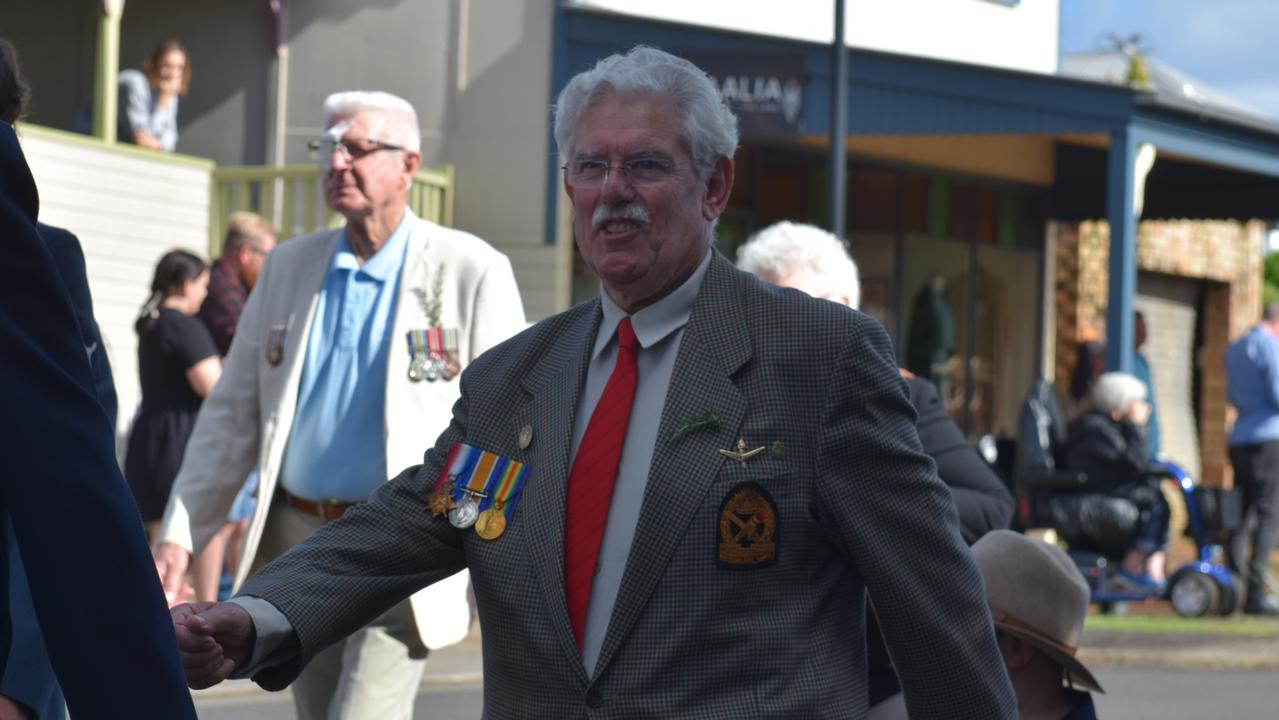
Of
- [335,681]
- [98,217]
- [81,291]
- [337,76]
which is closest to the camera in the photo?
[81,291]

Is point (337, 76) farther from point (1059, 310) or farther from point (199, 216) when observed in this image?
point (1059, 310)

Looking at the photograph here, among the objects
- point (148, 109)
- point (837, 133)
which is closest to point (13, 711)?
point (837, 133)

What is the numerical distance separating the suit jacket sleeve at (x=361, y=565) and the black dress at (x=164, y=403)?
5964 millimetres

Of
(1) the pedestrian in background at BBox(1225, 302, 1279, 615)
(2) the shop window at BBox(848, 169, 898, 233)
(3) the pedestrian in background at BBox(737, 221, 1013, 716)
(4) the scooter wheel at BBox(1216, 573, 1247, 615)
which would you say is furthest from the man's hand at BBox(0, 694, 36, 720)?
(2) the shop window at BBox(848, 169, 898, 233)

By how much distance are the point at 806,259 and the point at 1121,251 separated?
43.6 feet

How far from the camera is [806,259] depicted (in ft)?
19.5

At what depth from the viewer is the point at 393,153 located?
5.90 m

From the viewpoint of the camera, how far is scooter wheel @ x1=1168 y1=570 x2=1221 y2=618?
15156mm

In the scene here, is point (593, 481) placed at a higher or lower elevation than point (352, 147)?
lower

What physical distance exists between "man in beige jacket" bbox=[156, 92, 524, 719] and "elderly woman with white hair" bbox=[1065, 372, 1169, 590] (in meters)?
10.0

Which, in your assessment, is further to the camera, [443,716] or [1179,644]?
[1179,644]

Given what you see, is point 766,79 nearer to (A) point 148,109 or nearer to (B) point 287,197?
(B) point 287,197

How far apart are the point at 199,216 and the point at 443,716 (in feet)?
32.1

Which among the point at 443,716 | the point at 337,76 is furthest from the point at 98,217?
the point at 443,716
